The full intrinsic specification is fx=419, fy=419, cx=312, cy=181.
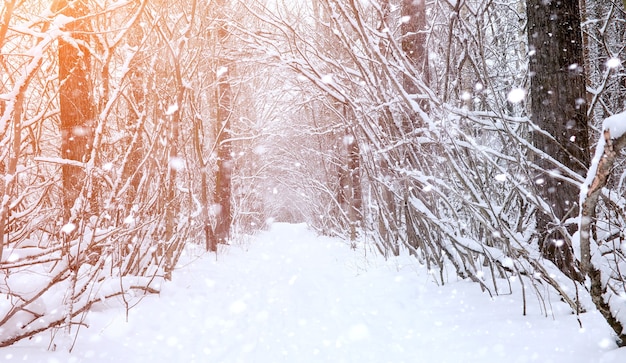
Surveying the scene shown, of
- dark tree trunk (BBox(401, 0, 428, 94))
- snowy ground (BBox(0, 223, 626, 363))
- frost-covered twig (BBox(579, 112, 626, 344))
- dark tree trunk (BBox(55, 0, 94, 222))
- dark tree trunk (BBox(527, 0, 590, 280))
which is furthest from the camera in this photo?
dark tree trunk (BBox(401, 0, 428, 94))

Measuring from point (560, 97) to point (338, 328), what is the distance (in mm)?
2587

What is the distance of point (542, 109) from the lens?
132 inches

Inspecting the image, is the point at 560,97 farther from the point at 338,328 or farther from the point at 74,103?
the point at 74,103

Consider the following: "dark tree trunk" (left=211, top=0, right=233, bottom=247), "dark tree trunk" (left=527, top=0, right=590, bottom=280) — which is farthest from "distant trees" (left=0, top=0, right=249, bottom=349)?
"dark tree trunk" (left=211, top=0, right=233, bottom=247)

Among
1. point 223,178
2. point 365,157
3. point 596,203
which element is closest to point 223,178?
point 223,178

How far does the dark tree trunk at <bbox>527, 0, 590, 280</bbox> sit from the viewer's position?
3.21 meters

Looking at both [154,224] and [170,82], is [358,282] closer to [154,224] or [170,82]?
Answer: [154,224]

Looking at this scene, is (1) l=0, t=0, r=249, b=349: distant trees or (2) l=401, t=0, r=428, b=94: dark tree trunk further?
(2) l=401, t=0, r=428, b=94: dark tree trunk

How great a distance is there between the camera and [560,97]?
10.7ft

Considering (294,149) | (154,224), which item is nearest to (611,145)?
(154,224)

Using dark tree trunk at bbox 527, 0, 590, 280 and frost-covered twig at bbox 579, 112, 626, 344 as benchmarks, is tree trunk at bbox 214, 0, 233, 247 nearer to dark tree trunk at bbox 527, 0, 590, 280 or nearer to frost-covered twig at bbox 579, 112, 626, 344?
dark tree trunk at bbox 527, 0, 590, 280

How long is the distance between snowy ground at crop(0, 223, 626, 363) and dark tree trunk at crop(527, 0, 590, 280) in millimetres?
756

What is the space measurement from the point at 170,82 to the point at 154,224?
5.38 ft

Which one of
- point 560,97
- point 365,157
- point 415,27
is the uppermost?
point 415,27
